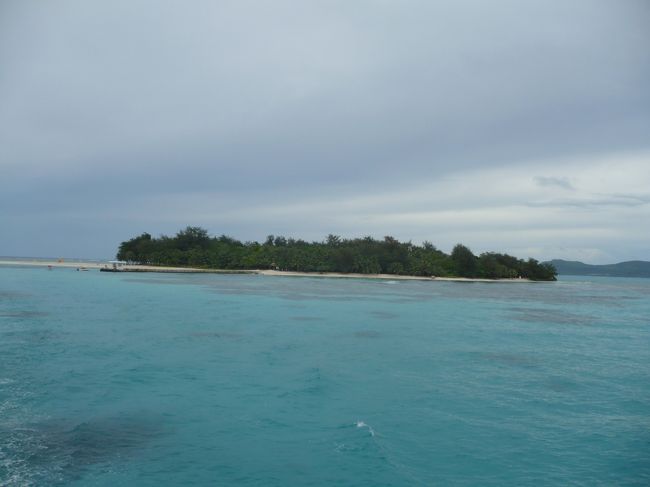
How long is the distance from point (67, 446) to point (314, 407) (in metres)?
5.79

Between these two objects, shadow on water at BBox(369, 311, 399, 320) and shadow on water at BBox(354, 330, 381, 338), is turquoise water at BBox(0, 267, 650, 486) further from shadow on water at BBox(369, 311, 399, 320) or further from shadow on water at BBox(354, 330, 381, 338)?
shadow on water at BBox(369, 311, 399, 320)

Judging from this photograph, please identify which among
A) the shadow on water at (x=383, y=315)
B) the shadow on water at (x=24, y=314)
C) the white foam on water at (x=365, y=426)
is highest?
the shadow on water at (x=24, y=314)

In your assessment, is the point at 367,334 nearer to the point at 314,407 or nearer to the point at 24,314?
the point at 314,407

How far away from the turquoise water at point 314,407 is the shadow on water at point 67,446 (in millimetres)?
41

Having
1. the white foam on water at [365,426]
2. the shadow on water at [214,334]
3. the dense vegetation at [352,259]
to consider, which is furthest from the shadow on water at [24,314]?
the dense vegetation at [352,259]

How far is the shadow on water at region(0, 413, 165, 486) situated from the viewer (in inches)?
321

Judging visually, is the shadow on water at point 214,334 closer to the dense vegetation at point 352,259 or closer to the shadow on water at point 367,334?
the shadow on water at point 367,334

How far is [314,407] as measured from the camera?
12.5 metres

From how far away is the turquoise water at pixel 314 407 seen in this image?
354 inches

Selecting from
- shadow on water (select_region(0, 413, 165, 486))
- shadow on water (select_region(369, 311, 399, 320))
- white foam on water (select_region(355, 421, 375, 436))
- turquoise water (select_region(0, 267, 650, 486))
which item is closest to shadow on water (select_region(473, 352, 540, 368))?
turquoise water (select_region(0, 267, 650, 486))

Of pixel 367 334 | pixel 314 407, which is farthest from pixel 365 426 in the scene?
pixel 367 334

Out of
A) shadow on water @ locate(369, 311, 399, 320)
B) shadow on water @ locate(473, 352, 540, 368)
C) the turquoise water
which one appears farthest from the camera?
shadow on water @ locate(369, 311, 399, 320)

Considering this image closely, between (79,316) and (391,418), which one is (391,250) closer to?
(79,316)

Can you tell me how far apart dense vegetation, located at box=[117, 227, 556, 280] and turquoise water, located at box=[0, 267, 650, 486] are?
83.0 meters
